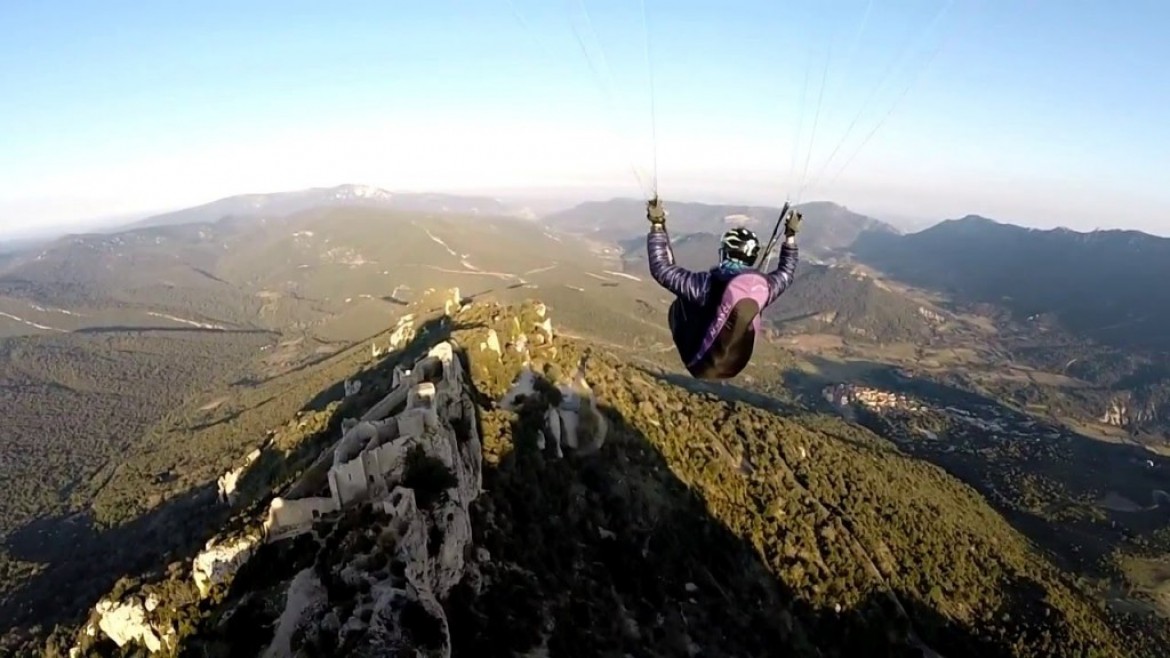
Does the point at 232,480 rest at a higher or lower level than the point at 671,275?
lower

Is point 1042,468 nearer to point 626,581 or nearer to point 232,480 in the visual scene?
point 626,581

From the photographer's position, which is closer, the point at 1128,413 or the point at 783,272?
the point at 783,272

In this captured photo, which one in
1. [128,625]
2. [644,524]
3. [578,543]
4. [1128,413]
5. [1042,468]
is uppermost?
[128,625]

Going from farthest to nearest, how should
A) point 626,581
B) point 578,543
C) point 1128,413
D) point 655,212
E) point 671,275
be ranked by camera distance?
point 1128,413, point 626,581, point 578,543, point 671,275, point 655,212

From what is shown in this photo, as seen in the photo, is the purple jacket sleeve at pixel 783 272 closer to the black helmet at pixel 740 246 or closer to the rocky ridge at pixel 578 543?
the black helmet at pixel 740 246

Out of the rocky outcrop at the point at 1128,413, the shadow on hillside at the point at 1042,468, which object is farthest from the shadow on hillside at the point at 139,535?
the rocky outcrop at the point at 1128,413

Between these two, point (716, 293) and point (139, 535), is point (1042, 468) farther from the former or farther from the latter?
point (716, 293)

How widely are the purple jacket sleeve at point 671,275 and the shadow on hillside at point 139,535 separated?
32966mm

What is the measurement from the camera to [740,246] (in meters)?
16.0

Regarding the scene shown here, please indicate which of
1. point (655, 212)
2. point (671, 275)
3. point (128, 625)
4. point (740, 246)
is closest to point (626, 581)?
point (128, 625)

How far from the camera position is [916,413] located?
158375 millimetres

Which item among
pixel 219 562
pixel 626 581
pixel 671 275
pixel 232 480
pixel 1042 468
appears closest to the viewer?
pixel 671 275

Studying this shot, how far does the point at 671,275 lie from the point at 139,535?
262ft

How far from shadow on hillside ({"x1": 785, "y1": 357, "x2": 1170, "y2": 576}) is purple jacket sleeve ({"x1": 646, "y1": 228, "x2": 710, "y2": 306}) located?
100 meters
